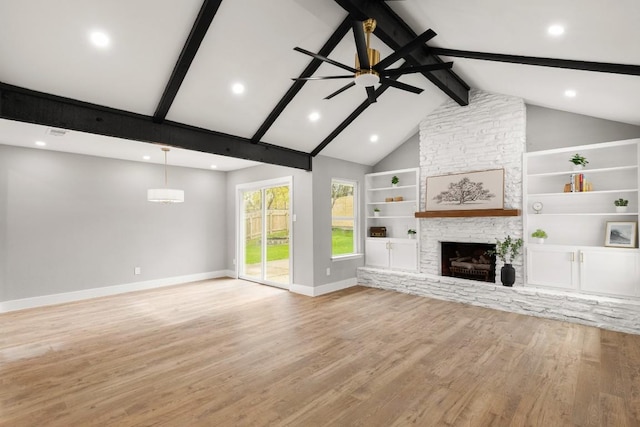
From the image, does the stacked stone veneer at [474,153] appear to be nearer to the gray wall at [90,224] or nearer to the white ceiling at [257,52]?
the white ceiling at [257,52]

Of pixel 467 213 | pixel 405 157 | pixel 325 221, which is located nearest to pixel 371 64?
pixel 467 213

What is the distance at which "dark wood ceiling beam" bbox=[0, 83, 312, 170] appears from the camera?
10.1 feet

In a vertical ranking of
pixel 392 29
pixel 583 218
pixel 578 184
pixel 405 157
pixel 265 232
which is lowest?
pixel 265 232

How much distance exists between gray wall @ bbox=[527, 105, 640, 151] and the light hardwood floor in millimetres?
2707

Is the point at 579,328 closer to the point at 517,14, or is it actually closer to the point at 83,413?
the point at 517,14

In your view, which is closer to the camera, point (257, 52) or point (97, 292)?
point (257, 52)

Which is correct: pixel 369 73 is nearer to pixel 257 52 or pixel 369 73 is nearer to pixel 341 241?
pixel 257 52

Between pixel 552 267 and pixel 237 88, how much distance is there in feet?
16.8

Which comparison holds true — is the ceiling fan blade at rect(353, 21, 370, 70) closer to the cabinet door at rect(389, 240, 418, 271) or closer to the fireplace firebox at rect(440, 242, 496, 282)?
the fireplace firebox at rect(440, 242, 496, 282)

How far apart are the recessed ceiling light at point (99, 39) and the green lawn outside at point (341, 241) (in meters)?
4.54

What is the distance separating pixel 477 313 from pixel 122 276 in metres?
6.33

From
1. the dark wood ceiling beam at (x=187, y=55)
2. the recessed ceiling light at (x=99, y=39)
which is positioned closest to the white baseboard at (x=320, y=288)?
the dark wood ceiling beam at (x=187, y=55)

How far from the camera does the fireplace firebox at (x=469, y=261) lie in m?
5.58

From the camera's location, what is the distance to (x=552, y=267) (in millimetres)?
4785
